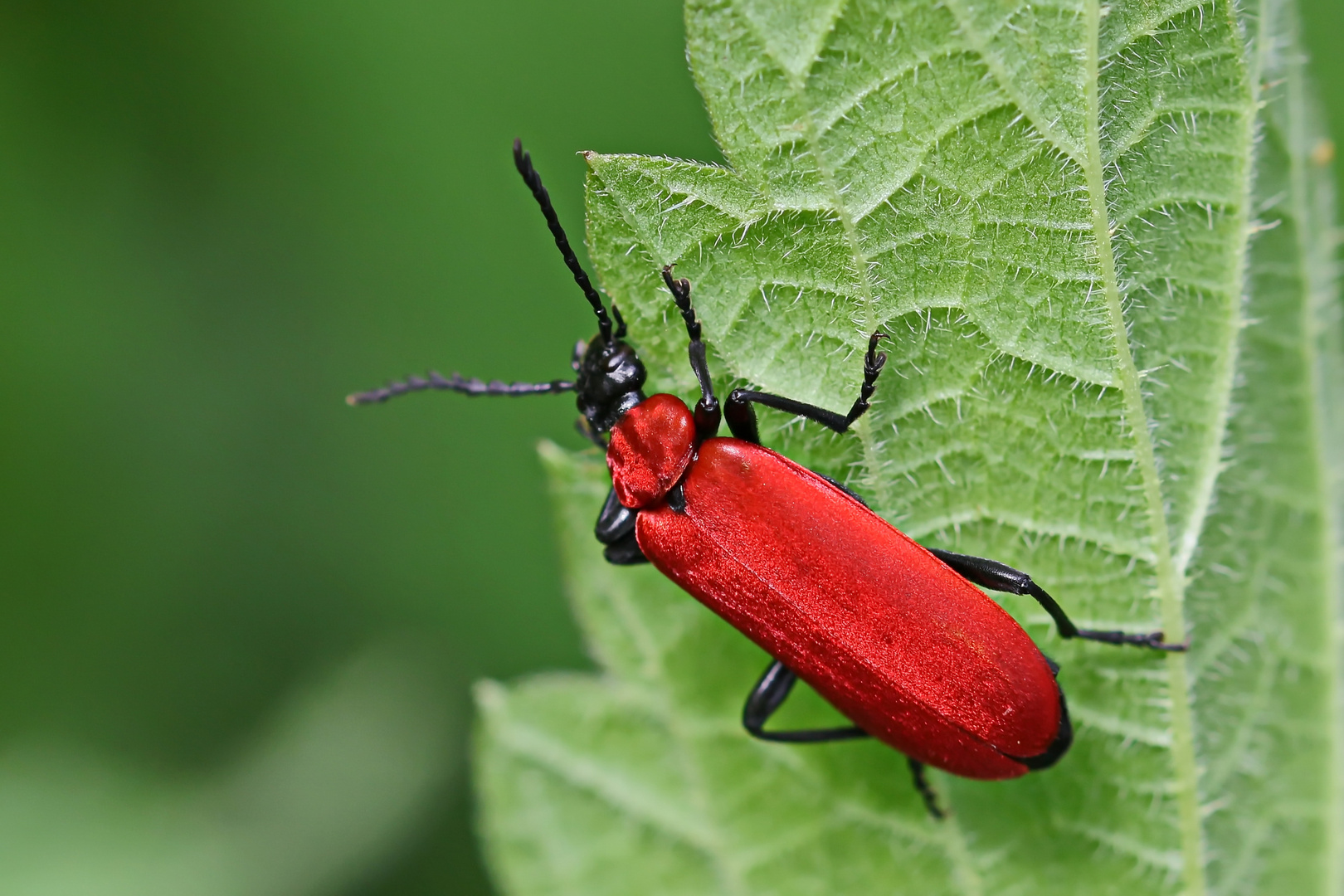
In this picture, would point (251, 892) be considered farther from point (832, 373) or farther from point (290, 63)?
point (290, 63)

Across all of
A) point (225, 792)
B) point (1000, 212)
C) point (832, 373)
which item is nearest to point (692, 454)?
point (832, 373)

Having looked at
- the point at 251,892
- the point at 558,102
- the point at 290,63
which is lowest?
the point at 251,892

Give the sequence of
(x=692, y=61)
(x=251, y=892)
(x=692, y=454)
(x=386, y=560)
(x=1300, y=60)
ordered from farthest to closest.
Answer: (x=386, y=560) → (x=251, y=892) → (x=692, y=454) → (x=1300, y=60) → (x=692, y=61)

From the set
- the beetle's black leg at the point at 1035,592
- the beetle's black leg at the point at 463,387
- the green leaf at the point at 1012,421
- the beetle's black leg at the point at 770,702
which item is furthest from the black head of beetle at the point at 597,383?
the beetle's black leg at the point at 1035,592

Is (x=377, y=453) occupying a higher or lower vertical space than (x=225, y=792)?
higher

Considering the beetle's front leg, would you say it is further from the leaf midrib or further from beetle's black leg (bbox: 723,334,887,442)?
the leaf midrib

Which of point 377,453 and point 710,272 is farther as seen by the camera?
point 377,453

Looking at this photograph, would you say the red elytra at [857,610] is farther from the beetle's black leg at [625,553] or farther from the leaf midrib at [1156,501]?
the leaf midrib at [1156,501]

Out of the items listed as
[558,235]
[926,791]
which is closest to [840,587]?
[926,791]
